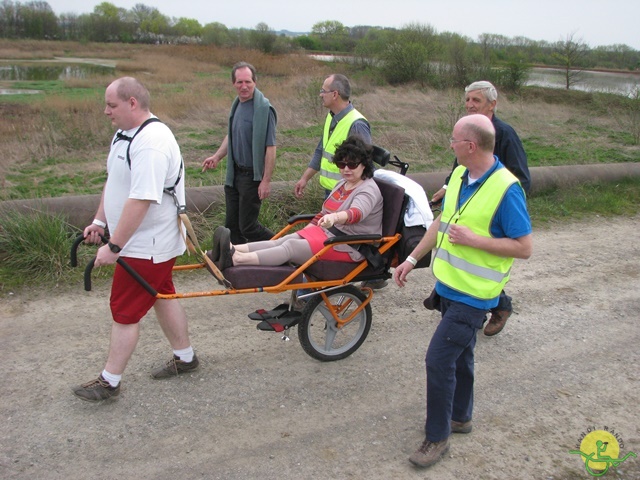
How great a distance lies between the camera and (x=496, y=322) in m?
5.02

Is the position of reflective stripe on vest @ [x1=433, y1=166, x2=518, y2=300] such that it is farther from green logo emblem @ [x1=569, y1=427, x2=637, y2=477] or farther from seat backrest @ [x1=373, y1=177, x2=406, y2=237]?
green logo emblem @ [x1=569, y1=427, x2=637, y2=477]

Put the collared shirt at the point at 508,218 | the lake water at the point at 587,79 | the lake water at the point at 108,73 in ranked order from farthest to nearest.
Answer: the lake water at the point at 108,73, the lake water at the point at 587,79, the collared shirt at the point at 508,218

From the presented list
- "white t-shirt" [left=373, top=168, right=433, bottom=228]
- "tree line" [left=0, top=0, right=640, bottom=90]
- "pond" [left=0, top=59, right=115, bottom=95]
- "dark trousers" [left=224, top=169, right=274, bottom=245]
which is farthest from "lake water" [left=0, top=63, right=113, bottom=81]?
"white t-shirt" [left=373, top=168, right=433, bottom=228]

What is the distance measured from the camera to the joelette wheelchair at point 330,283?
402cm

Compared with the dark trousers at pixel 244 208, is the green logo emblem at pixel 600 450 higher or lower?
lower

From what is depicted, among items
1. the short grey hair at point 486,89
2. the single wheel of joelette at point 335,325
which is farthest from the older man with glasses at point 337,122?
the single wheel of joelette at point 335,325

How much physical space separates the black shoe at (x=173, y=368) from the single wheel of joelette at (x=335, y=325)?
0.80m

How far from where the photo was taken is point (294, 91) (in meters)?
19.8

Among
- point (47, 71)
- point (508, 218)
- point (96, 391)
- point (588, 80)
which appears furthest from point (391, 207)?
point (47, 71)

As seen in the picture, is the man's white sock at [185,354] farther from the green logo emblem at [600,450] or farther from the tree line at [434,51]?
the tree line at [434,51]

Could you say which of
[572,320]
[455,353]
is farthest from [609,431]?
[572,320]

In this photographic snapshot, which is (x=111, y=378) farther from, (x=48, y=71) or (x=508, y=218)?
(x=48, y=71)

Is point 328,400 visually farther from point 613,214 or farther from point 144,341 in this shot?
point 613,214

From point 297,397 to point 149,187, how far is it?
1692 mm
